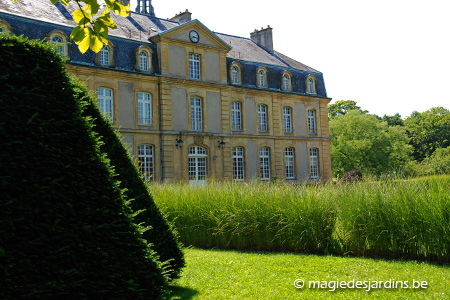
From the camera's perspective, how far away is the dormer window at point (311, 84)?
1131 inches

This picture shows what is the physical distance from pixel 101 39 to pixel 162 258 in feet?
8.86

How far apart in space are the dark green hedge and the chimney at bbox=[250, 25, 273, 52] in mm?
27537

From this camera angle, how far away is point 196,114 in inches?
936

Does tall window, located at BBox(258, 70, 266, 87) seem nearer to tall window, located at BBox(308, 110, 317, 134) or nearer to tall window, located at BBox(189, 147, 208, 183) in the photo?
tall window, located at BBox(308, 110, 317, 134)

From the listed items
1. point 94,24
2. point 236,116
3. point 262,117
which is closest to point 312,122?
point 262,117

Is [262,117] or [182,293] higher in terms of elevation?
[262,117]

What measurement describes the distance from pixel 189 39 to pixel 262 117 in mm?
6761

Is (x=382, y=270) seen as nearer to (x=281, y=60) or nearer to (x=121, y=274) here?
(x=121, y=274)

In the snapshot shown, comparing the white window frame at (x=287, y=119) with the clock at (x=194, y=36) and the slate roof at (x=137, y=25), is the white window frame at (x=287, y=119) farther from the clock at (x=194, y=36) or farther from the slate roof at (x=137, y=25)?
the clock at (x=194, y=36)

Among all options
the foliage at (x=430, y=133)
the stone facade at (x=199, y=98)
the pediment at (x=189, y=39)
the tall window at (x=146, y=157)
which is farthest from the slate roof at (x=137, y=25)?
the foliage at (x=430, y=133)

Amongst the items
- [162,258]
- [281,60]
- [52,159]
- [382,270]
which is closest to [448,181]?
[382,270]

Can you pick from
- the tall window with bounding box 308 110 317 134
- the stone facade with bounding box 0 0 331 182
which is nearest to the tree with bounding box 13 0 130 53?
the stone facade with bounding box 0 0 331 182

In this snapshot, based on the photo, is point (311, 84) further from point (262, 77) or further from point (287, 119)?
point (262, 77)

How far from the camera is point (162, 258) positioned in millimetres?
5398
